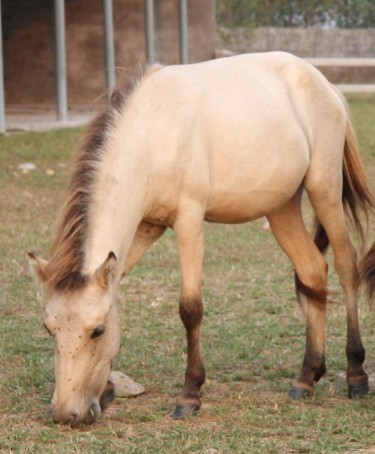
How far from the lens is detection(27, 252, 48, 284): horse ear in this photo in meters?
4.95

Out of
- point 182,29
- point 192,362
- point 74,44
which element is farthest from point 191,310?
point 74,44

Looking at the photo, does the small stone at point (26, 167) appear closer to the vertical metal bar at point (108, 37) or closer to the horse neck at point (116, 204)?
the vertical metal bar at point (108, 37)

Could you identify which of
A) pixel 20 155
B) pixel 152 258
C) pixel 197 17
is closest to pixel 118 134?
pixel 152 258

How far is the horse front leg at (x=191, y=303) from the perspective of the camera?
5492mm

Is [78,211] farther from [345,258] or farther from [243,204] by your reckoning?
[345,258]

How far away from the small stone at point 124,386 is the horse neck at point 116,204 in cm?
80

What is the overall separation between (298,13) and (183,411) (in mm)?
32194

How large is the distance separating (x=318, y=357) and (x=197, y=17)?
17.4 metres

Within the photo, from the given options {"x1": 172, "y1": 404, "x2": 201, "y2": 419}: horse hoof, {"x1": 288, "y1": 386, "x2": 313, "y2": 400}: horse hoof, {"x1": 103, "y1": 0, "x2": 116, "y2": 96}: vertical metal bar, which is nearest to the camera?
{"x1": 172, "y1": 404, "x2": 201, "y2": 419}: horse hoof

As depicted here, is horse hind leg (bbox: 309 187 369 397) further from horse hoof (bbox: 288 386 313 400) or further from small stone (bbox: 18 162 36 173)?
small stone (bbox: 18 162 36 173)

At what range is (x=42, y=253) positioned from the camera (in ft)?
31.4

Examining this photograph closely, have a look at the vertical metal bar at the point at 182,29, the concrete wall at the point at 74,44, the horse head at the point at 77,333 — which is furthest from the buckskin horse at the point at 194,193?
the concrete wall at the point at 74,44

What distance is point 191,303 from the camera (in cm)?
555

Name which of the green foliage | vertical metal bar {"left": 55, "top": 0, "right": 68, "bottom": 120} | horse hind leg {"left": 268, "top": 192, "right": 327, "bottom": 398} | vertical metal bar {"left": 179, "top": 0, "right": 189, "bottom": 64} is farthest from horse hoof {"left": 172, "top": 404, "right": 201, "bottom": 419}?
the green foliage
